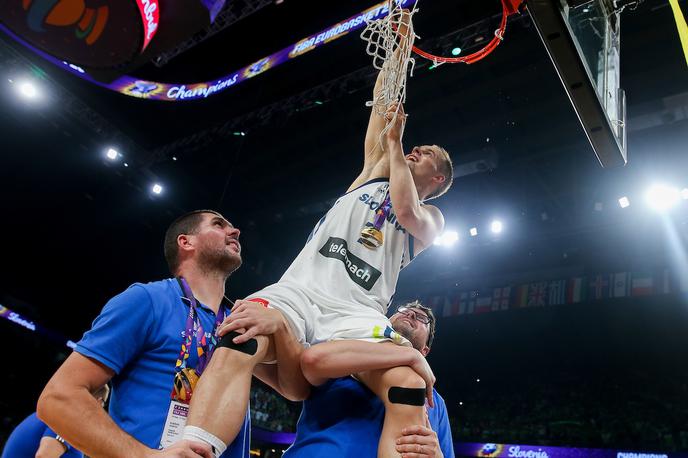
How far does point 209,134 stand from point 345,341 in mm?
11096

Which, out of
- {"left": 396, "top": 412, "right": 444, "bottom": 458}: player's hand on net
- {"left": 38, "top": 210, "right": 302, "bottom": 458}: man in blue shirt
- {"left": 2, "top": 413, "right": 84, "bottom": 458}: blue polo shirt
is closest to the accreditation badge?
{"left": 38, "top": 210, "right": 302, "bottom": 458}: man in blue shirt

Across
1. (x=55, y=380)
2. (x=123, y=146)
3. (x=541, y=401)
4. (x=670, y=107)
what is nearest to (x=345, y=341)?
(x=55, y=380)

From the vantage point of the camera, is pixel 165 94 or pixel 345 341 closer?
pixel 345 341

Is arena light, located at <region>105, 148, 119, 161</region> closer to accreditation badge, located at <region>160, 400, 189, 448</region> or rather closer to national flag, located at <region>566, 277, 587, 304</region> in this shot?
national flag, located at <region>566, 277, 587, 304</region>

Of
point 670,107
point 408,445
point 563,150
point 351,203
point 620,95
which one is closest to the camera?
point 408,445

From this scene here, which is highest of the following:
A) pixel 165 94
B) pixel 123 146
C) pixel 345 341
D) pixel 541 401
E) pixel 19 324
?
pixel 123 146

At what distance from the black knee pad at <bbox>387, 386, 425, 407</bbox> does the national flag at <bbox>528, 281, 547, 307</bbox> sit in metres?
13.3

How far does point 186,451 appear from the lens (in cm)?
158

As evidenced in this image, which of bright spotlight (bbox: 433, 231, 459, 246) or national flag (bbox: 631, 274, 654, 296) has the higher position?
bright spotlight (bbox: 433, 231, 459, 246)

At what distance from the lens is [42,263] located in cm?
1447

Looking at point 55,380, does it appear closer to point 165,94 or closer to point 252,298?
point 252,298

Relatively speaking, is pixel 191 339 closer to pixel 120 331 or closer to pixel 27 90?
pixel 120 331

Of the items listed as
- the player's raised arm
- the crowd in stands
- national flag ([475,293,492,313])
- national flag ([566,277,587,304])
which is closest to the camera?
the player's raised arm

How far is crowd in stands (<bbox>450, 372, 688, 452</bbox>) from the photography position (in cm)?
1206
